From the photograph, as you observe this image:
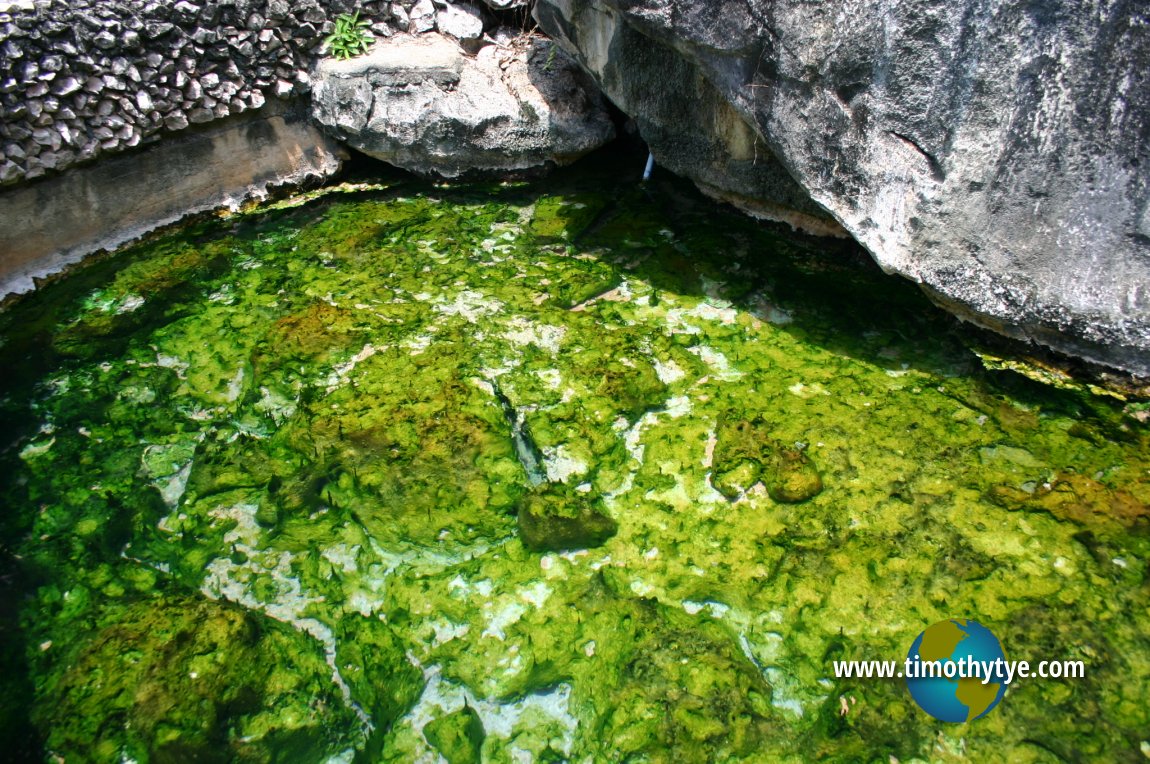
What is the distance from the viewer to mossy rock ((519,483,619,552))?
129 inches

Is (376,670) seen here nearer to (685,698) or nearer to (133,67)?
(685,698)

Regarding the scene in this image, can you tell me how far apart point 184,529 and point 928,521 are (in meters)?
3.26

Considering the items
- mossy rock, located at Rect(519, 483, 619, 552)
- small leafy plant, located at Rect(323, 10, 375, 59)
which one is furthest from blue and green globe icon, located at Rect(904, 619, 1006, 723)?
small leafy plant, located at Rect(323, 10, 375, 59)

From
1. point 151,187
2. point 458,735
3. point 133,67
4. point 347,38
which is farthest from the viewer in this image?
point 347,38

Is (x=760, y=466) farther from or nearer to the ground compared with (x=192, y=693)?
farther from the ground

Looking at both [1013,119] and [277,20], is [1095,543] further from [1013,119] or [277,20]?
[277,20]

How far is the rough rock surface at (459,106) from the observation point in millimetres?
5617

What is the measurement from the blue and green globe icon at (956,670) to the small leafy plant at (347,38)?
5.38 meters

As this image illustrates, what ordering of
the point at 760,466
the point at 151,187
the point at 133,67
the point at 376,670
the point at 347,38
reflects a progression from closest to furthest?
1. the point at 376,670
2. the point at 760,466
3. the point at 133,67
4. the point at 151,187
5. the point at 347,38

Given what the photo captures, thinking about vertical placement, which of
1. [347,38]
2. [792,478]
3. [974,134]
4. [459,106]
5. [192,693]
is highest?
[974,134]

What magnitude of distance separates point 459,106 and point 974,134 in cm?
355

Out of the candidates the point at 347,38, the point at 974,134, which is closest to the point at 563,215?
the point at 347,38

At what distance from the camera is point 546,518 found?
3.31 meters

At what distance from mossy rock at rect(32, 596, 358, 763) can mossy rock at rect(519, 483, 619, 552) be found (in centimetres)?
96
